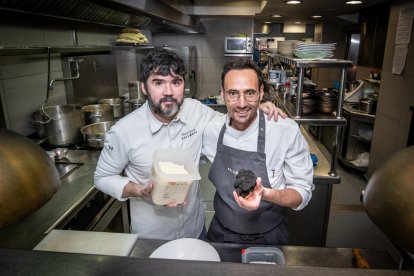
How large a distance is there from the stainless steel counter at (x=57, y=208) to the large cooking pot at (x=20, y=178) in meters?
0.67

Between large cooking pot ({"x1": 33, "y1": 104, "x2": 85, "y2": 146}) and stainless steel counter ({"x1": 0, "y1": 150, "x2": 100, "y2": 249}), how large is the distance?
177mm

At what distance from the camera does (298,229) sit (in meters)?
2.42

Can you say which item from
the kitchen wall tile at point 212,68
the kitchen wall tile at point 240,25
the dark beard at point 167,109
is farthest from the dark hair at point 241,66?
the kitchen wall tile at point 240,25

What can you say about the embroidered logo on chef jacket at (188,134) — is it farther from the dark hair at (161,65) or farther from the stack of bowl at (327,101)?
the stack of bowl at (327,101)

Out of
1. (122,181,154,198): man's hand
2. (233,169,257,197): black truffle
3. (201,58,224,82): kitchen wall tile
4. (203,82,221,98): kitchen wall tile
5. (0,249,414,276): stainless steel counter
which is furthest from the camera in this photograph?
(203,82,221,98): kitchen wall tile

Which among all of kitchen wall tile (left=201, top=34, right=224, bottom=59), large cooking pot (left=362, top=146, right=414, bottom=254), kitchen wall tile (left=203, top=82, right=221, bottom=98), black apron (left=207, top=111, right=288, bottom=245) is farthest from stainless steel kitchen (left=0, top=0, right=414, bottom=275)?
kitchen wall tile (left=203, top=82, right=221, bottom=98)

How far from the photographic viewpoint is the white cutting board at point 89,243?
1183mm

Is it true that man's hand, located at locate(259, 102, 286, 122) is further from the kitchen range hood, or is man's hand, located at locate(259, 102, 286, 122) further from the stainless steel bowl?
the stainless steel bowl

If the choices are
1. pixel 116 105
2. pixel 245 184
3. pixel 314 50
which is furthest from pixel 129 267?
pixel 116 105

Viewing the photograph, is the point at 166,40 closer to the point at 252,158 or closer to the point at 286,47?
the point at 286,47

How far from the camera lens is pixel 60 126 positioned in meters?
2.46

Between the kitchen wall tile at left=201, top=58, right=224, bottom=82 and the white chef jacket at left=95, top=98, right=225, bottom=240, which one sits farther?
the kitchen wall tile at left=201, top=58, right=224, bottom=82

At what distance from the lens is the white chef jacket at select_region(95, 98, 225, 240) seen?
1.52m

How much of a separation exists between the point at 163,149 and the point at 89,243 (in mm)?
475
